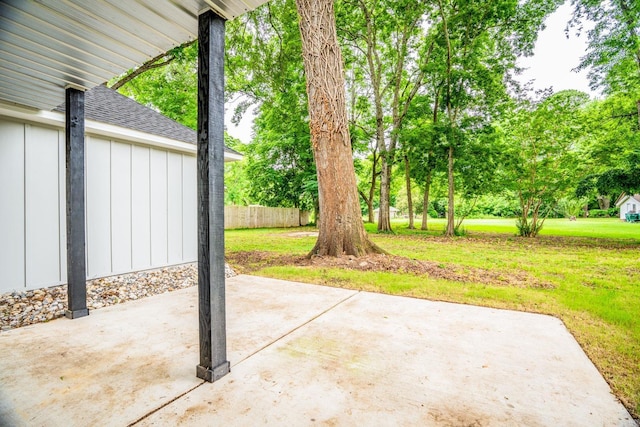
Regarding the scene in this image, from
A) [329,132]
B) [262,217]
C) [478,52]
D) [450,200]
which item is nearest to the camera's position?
[329,132]

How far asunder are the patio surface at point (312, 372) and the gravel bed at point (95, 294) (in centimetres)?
34

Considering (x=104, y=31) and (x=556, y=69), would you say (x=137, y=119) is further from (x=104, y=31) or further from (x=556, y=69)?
(x=556, y=69)

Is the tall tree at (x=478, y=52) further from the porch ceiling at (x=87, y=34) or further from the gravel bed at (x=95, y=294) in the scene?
the porch ceiling at (x=87, y=34)

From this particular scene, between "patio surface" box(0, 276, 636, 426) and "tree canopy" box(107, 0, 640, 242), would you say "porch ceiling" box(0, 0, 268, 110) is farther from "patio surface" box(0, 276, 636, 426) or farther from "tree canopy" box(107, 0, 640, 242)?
"tree canopy" box(107, 0, 640, 242)

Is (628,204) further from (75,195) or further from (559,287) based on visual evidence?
(75,195)

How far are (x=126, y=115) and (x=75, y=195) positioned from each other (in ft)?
8.62

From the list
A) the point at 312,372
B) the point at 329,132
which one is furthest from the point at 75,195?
the point at 329,132

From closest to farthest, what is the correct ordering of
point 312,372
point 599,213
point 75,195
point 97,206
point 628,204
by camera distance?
1. point 312,372
2. point 75,195
3. point 97,206
4. point 599,213
5. point 628,204

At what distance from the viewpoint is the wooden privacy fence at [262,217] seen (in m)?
16.6

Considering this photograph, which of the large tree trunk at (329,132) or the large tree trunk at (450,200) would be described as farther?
the large tree trunk at (450,200)

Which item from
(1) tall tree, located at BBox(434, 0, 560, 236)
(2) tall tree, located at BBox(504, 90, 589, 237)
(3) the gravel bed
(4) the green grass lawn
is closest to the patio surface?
(4) the green grass lawn

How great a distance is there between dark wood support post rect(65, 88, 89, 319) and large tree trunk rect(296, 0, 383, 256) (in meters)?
3.88

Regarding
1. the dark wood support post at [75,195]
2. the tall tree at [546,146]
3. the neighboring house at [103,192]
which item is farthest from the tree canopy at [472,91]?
the dark wood support post at [75,195]

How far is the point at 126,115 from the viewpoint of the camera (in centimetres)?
486
